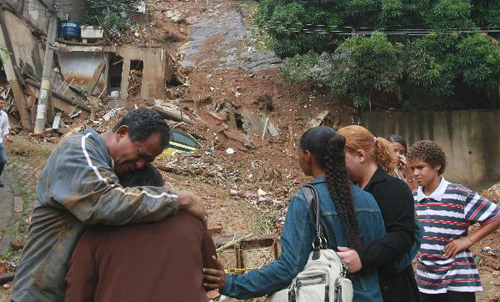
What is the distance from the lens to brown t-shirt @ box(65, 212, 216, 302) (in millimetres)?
1972

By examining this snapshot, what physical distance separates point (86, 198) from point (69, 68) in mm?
17168

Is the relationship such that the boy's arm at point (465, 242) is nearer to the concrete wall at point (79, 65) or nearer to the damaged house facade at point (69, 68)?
the damaged house facade at point (69, 68)

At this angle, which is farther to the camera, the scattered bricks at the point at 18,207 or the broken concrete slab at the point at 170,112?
the broken concrete slab at the point at 170,112

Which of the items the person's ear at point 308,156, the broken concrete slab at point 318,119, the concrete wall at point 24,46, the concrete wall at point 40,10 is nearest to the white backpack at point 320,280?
the person's ear at point 308,156

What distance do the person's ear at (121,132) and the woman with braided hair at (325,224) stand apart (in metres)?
0.70

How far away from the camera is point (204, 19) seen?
980 inches

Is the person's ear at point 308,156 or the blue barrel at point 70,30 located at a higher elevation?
the blue barrel at point 70,30

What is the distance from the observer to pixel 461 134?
15.4m

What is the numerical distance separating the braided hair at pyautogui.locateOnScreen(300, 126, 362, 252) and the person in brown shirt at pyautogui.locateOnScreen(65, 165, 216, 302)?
76cm

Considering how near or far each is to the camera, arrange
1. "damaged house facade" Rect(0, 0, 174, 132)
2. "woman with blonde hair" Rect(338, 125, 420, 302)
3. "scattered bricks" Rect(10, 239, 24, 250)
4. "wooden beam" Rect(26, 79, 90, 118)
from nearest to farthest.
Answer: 1. "woman with blonde hair" Rect(338, 125, 420, 302)
2. "scattered bricks" Rect(10, 239, 24, 250)
3. "damaged house facade" Rect(0, 0, 174, 132)
4. "wooden beam" Rect(26, 79, 90, 118)

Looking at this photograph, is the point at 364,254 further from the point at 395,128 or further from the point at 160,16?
the point at 160,16

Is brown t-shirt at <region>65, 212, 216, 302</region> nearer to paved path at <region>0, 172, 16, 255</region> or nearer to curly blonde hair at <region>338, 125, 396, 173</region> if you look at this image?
curly blonde hair at <region>338, 125, 396, 173</region>

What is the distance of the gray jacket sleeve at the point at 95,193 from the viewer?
1.97 meters

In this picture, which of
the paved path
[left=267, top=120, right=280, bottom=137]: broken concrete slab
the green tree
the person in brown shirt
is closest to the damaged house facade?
[left=267, top=120, right=280, bottom=137]: broken concrete slab
